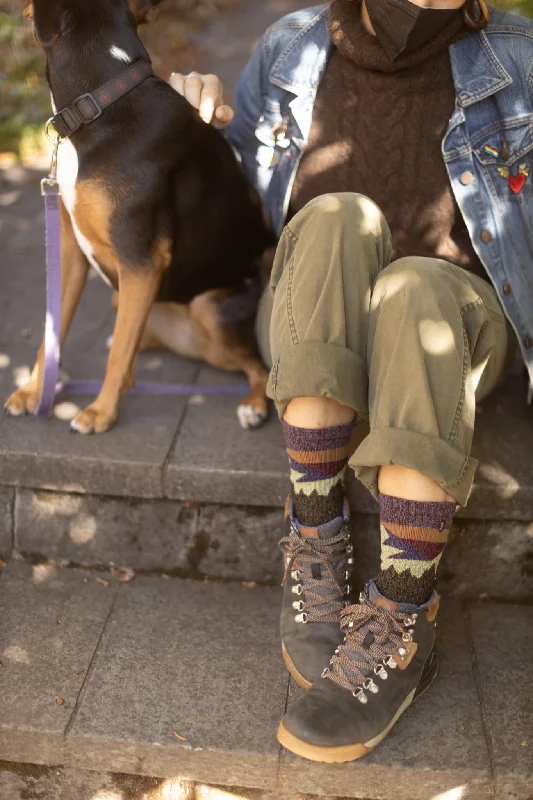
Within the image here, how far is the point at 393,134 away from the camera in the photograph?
241cm

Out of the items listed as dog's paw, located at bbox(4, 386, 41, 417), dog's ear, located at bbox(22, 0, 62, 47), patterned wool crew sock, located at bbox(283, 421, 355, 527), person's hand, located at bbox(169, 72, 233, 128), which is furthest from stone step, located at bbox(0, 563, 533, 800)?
dog's ear, located at bbox(22, 0, 62, 47)

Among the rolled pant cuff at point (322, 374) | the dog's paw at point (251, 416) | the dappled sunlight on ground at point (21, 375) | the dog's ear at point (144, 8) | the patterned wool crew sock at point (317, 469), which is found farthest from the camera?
the dappled sunlight on ground at point (21, 375)

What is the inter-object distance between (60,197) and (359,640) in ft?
5.16

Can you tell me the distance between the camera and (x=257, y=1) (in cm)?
884

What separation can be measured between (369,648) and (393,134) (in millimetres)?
1405

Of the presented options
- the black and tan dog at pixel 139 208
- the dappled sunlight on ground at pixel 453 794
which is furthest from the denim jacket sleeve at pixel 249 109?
the dappled sunlight on ground at pixel 453 794

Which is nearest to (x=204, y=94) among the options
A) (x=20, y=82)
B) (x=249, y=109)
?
(x=249, y=109)

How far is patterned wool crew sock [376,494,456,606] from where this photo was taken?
1.95m

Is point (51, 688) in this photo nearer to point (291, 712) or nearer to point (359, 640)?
point (291, 712)

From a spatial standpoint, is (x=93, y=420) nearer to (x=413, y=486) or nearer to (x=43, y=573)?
(x=43, y=573)

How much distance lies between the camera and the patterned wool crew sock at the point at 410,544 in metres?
1.95

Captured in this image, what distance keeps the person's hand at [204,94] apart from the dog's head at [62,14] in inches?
11.9

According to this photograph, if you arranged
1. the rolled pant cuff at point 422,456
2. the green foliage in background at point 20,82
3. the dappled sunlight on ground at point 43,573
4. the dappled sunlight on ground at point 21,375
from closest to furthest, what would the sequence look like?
the rolled pant cuff at point 422,456
the dappled sunlight on ground at point 43,573
the dappled sunlight on ground at point 21,375
the green foliage in background at point 20,82

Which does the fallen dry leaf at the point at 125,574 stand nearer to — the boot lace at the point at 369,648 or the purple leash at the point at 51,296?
the purple leash at the point at 51,296
